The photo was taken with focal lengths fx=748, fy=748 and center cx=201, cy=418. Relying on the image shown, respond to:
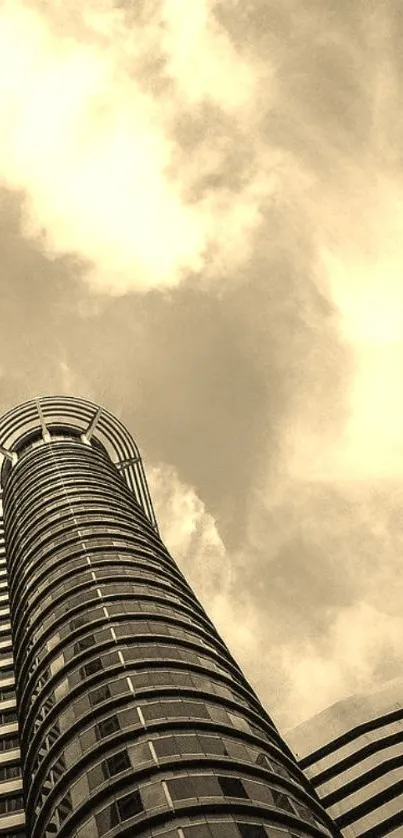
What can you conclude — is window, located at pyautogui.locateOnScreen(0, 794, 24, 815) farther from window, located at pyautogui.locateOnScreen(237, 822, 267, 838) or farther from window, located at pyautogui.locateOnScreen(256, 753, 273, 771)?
window, located at pyautogui.locateOnScreen(237, 822, 267, 838)

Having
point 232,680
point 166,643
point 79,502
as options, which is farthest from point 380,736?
point 79,502

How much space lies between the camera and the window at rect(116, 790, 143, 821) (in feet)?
102

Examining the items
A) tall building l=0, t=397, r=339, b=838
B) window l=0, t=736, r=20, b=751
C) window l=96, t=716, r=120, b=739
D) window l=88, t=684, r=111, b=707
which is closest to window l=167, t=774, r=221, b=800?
tall building l=0, t=397, r=339, b=838

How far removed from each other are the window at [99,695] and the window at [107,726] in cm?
159

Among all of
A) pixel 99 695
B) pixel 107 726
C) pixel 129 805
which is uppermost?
pixel 99 695

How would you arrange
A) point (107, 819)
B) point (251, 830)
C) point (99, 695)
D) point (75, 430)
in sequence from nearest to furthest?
point (251, 830) < point (107, 819) < point (99, 695) < point (75, 430)

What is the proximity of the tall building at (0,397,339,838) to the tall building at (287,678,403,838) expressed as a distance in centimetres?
452

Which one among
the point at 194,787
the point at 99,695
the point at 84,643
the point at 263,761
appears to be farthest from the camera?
the point at 84,643

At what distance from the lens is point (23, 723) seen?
148ft

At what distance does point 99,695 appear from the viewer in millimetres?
38656

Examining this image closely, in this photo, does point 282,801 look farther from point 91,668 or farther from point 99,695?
point 91,668

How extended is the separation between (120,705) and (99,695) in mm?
1797

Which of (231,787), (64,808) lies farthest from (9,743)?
(231,787)

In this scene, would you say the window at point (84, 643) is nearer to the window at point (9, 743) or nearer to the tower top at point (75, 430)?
the window at point (9, 743)
